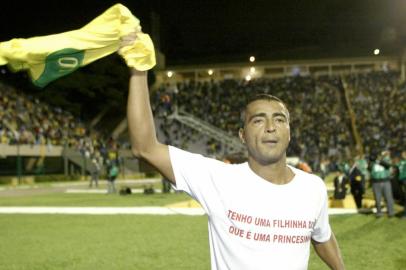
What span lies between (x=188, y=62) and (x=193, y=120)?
43.5 ft

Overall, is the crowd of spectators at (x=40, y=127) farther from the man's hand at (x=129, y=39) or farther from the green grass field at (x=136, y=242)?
the man's hand at (x=129, y=39)

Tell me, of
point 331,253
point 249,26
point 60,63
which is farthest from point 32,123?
point 331,253

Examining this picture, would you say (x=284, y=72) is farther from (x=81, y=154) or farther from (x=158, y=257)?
(x=158, y=257)

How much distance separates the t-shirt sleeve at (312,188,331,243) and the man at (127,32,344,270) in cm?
2

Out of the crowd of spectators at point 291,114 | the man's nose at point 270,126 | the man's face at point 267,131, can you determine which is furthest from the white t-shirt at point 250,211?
the crowd of spectators at point 291,114

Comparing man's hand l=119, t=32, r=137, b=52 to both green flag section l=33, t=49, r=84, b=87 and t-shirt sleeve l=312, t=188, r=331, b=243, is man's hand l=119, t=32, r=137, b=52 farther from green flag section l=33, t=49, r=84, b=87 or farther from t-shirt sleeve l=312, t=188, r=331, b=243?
t-shirt sleeve l=312, t=188, r=331, b=243

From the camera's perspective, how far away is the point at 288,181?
2607 millimetres

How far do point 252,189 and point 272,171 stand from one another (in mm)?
155

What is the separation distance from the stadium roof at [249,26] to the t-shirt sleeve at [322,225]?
32443 mm

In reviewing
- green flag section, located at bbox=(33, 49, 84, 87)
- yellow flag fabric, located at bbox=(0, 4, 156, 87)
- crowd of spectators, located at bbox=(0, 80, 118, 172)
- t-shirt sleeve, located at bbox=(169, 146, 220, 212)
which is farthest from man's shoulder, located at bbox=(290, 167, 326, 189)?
crowd of spectators, located at bbox=(0, 80, 118, 172)

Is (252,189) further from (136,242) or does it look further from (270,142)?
(136,242)

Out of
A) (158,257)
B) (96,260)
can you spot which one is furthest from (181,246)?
(96,260)

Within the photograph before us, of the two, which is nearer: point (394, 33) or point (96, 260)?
point (96, 260)

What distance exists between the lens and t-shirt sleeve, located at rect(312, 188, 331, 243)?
2686 mm
